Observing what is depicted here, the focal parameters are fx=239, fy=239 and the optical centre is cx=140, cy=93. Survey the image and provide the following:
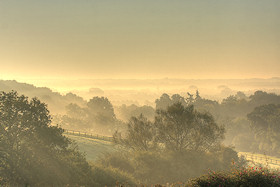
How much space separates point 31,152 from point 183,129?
29.4 meters

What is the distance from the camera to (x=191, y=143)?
48.2 meters

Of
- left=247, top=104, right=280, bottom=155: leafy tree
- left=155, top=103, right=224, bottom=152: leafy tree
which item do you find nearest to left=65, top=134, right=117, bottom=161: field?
left=155, top=103, right=224, bottom=152: leafy tree

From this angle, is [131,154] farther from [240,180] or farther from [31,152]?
[240,180]

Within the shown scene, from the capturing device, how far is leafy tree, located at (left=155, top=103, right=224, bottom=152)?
1876 inches

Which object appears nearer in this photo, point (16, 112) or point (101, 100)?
point (16, 112)

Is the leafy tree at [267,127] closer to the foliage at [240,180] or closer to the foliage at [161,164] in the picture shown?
Answer: the foliage at [161,164]

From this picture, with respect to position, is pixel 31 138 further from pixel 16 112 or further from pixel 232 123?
pixel 232 123

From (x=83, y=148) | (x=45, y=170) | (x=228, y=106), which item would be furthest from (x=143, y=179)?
(x=228, y=106)

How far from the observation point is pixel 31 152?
93.6ft

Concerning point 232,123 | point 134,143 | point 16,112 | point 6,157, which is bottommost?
point 232,123

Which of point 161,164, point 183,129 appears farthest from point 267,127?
point 161,164

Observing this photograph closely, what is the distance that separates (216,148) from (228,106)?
110504 mm

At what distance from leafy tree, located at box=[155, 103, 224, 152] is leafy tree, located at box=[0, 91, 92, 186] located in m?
20.6

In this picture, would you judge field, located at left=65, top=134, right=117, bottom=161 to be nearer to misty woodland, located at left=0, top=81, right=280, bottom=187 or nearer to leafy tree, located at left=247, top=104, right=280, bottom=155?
misty woodland, located at left=0, top=81, right=280, bottom=187
